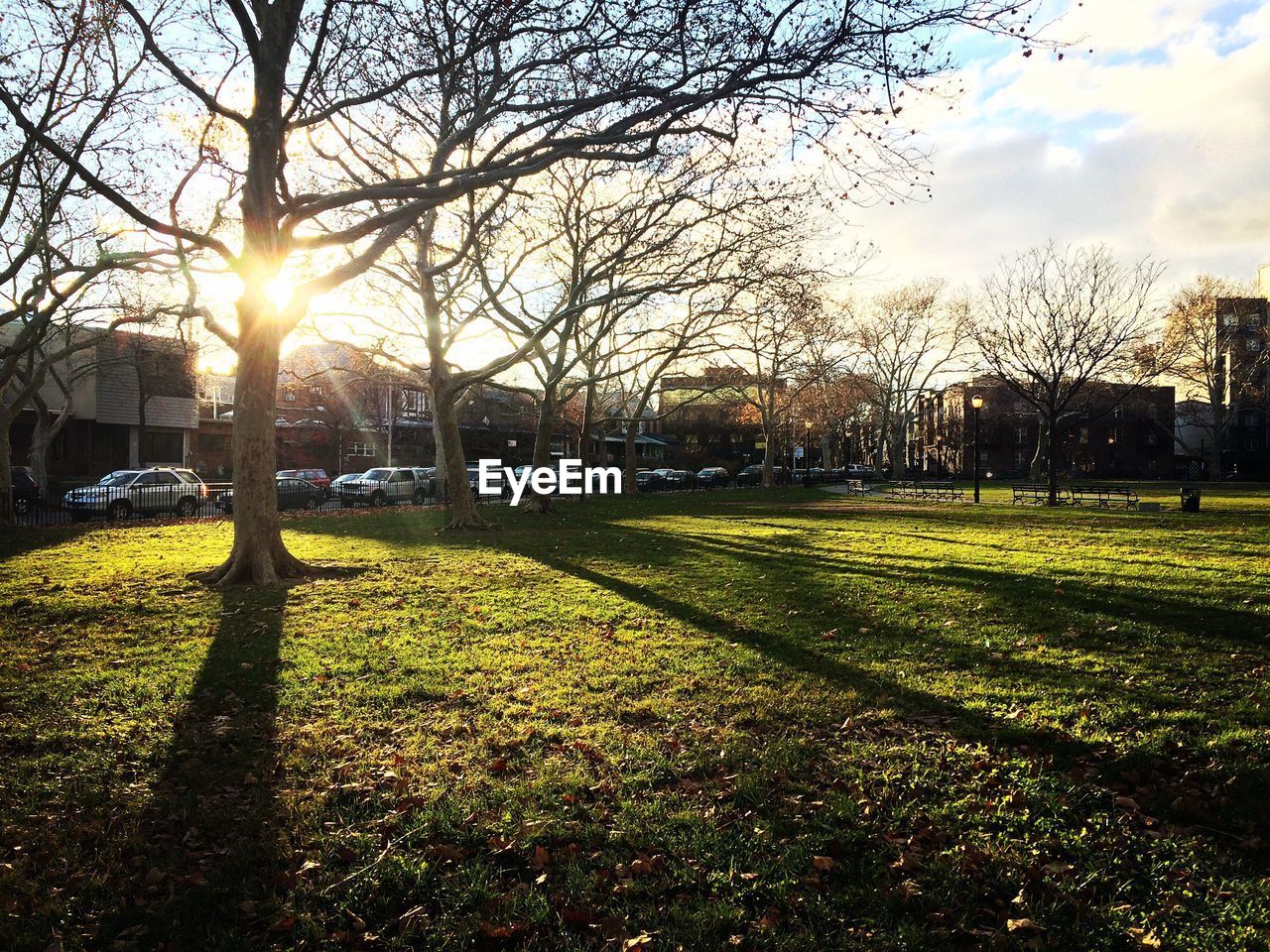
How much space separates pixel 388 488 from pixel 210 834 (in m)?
30.7

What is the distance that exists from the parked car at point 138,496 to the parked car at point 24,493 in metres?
0.91

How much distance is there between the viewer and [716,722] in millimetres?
5254

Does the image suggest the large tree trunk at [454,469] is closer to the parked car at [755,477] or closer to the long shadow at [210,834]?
the long shadow at [210,834]

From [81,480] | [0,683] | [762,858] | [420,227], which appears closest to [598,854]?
[762,858]

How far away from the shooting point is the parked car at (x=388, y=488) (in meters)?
31.8

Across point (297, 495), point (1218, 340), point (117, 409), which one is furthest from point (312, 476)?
point (1218, 340)

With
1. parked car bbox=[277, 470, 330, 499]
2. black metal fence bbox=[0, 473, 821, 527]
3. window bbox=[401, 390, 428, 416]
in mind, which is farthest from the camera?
window bbox=[401, 390, 428, 416]

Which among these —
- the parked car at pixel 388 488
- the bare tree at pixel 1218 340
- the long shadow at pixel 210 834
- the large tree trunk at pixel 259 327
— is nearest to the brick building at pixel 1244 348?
the bare tree at pixel 1218 340

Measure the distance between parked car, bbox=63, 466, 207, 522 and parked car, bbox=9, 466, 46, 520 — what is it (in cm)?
91

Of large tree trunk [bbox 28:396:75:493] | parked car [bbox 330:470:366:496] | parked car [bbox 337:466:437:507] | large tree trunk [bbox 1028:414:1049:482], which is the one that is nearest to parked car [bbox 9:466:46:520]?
large tree trunk [bbox 28:396:75:493]

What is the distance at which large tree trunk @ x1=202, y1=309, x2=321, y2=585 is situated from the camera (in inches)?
428

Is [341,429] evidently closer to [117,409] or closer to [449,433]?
[117,409]

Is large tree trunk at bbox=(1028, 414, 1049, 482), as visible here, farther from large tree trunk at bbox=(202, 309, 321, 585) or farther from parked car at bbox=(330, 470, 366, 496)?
large tree trunk at bbox=(202, 309, 321, 585)

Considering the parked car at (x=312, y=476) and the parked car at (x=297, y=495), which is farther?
the parked car at (x=312, y=476)
